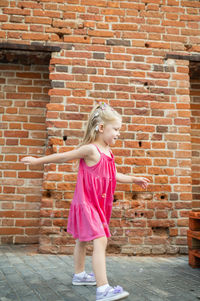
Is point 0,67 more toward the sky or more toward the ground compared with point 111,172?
more toward the sky

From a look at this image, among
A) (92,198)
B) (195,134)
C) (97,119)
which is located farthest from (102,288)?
(195,134)

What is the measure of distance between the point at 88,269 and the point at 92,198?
0.95m

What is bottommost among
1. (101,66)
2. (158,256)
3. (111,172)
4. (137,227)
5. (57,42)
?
(158,256)

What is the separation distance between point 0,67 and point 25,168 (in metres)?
1.46

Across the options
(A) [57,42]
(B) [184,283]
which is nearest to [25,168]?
(A) [57,42]

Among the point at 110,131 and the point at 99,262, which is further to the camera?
the point at 110,131

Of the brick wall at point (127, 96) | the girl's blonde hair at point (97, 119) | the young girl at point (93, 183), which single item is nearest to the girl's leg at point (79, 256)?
the young girl at point (93, 183)

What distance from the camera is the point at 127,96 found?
3.73 meters

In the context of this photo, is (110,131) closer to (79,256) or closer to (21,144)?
(79,256)

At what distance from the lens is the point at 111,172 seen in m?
2.35

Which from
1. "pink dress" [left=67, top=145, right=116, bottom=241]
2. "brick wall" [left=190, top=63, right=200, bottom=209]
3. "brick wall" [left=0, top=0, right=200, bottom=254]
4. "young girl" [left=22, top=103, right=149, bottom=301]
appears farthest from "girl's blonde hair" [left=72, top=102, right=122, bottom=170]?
"brick wall" [left=190, top=63, right=200, bottom=209]

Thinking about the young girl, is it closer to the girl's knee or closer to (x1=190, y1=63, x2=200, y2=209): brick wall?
the girl's knee

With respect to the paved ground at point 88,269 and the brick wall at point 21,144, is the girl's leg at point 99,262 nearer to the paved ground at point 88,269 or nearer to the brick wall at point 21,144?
the paved ground at point 88,269

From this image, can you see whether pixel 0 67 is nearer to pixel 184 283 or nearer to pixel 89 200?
pixel 89 200
